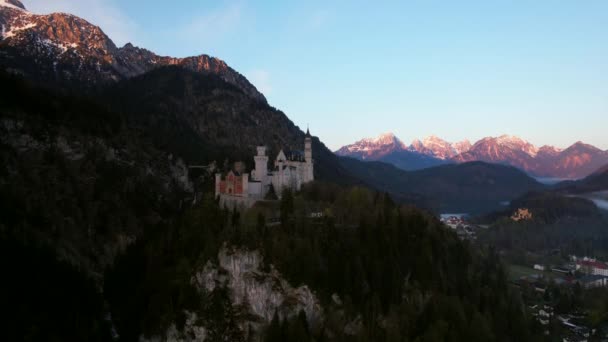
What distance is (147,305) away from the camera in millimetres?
79312

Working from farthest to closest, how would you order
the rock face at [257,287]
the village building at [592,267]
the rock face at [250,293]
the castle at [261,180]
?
1. the village building at [592,267]
2. the castle at [261,180]
3. the rock face at [257,287]
4. the rock face at [250,293]

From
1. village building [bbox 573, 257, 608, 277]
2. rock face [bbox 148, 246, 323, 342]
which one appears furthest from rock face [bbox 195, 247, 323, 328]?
village building [bbox 573, 257, 608, 277]

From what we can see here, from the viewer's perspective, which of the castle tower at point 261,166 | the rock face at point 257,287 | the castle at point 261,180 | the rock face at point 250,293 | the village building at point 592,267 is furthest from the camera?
the village building at point 592,267

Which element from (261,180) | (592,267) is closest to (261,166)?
(261,180)

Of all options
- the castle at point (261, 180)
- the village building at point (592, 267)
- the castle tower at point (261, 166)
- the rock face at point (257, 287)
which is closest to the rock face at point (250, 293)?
the rock face at point (257, 287)

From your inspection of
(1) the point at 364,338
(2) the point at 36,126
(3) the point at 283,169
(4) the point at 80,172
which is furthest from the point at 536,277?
(2) the point at 36,126

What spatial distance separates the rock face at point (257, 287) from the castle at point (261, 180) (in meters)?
21.6

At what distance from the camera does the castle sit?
333ft

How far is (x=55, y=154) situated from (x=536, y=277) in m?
130

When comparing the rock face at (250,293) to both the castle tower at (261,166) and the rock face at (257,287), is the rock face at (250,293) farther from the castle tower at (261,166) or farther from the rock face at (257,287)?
the castle tower at (261,166)

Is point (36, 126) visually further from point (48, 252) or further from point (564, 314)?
point (564, 314)

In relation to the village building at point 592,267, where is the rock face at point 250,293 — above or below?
above

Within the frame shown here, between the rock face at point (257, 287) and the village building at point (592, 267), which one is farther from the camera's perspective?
the village building at point (592, 267)

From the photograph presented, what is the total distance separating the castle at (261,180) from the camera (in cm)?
10138
